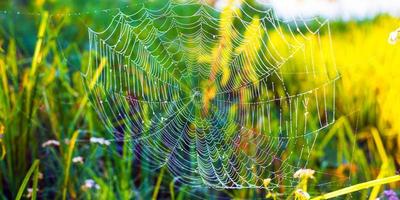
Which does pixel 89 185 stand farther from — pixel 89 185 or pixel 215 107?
pixel 215 107

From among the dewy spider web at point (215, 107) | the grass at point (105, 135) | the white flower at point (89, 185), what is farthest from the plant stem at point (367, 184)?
the white flower at point (89, 185)

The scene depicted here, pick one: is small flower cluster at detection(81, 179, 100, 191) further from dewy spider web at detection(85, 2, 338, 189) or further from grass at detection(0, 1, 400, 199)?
dewy spider web at detection(85, 2, 338, 189)

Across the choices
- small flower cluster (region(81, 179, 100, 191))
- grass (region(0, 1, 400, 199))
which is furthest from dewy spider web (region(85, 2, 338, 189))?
small flower cluster (region(81, 179, 100, 191))

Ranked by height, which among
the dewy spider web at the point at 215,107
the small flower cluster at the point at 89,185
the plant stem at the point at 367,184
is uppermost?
the dewy spider web at the point at 215,107

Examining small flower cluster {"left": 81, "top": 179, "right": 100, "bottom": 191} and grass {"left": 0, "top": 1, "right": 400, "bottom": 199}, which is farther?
grass {"left": 0, "top": 1, "right": 400, "bottom": 199}

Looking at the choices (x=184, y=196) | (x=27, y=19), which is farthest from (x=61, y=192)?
(x=27, y=19)

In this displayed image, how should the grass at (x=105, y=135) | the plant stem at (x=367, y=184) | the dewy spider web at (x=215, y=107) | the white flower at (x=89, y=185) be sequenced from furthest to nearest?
the dewy spider web at (x=215, y=107)
the grass at (x=105, y=135)
the white flower at (x=89, y=185)
the plant stem at (x=367, y=184)

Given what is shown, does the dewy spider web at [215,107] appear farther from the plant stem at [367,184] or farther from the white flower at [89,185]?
the plant stem at [367,184]

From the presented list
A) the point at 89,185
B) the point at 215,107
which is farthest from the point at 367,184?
the point at 215,107

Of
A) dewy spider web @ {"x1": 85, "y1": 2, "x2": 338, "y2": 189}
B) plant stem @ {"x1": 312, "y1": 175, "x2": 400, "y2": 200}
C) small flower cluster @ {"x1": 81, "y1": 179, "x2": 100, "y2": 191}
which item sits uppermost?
dewy spider web @ {"x1": 85, "y1": 2, "x2": 338, "y2": 189}
